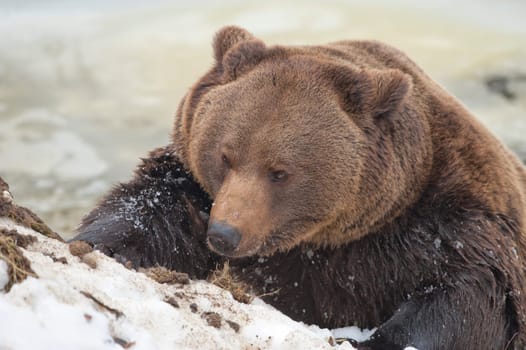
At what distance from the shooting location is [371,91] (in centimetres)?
621

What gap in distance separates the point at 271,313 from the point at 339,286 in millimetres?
1764

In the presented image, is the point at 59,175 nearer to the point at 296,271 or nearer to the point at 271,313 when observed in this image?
the point at 296,271

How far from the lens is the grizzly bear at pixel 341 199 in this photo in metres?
5.96

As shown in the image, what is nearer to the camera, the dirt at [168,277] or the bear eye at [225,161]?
the dirt at [168,277]

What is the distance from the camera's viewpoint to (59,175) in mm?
14688

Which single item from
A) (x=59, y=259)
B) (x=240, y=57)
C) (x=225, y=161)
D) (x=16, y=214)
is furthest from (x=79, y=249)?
(x=240, y=57)

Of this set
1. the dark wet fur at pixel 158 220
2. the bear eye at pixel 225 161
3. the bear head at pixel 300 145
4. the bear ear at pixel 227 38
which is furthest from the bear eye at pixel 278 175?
the bear ear at pixel 227 38

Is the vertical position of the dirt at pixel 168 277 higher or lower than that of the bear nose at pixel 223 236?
higher

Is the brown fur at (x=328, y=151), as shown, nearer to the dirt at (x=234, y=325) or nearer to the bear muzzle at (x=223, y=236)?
the bear muzzle at (x=223, y=236)

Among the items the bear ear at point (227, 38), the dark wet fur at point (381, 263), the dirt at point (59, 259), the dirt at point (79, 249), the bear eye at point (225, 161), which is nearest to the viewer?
the dirt at point (59, 259)

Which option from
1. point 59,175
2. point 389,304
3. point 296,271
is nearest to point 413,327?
point 389,304

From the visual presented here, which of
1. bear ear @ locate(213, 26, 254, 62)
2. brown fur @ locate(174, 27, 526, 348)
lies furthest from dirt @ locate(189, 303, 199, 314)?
bear ear @ locate(213, 26, 254, 62)

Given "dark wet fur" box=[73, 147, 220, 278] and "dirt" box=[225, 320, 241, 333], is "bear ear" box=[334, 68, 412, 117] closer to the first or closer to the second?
"dark wet fur" box=[73, 147, 220, 278]

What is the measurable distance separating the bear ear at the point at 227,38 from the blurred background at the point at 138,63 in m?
6.80
